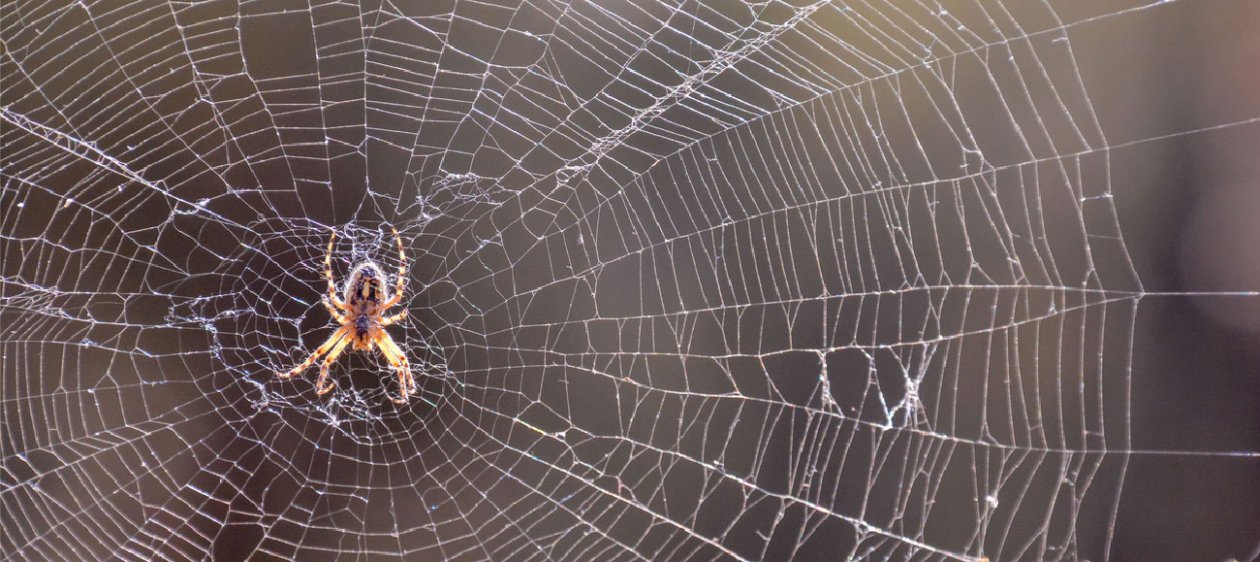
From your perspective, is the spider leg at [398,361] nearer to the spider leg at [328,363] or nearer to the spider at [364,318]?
the spider at [364,318]

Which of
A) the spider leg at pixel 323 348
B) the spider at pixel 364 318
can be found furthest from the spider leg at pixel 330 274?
the spider leg at pixel 323 348

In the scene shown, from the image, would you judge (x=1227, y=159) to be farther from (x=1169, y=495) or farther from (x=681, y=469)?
(x=681, y=469)

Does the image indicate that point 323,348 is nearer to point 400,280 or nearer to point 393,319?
point 393,319

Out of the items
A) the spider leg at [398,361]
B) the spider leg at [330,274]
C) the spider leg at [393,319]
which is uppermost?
the spider leg at [330,274]

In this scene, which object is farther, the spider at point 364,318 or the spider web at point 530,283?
the spider web at point 530,283

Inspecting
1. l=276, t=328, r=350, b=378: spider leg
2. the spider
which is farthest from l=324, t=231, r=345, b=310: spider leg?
l=276, t=328, r=350, b=378: spider leg

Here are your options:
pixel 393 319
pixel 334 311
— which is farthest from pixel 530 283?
pixel 334 311
